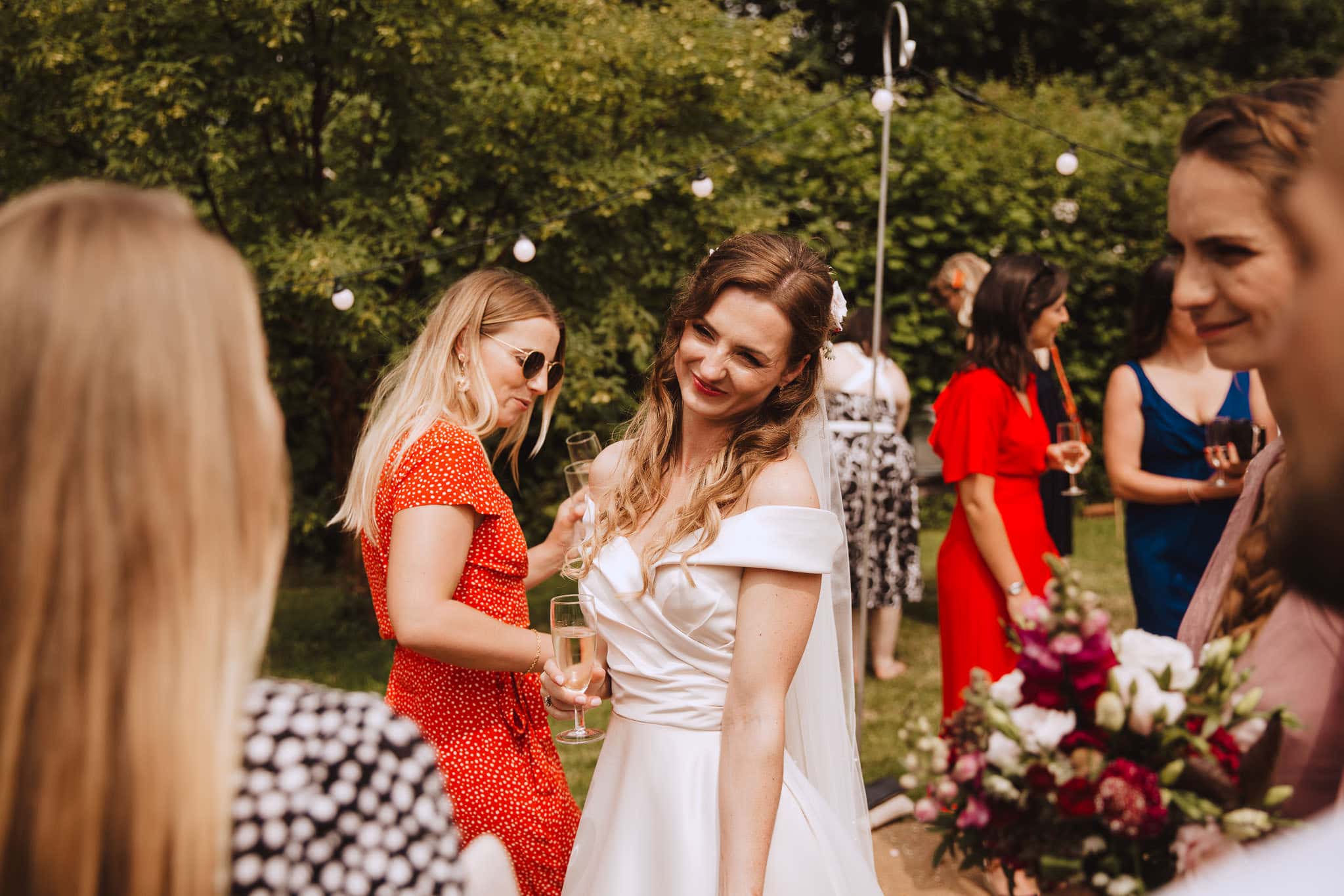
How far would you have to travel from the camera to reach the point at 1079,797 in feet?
4.07

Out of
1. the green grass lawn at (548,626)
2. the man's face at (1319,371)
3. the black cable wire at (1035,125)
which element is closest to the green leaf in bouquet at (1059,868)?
the man's face at (1319,371)

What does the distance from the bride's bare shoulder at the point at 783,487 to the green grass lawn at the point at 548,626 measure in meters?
3.11

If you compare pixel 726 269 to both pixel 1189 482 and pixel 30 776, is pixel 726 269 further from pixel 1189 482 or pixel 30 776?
pixel 1189 482

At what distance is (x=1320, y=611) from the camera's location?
1.30 metres

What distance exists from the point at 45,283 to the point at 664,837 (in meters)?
1.72

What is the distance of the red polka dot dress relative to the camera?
235cm

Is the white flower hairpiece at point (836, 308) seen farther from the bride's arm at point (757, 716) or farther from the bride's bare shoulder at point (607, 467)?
the bride's arm at point (757, 716)

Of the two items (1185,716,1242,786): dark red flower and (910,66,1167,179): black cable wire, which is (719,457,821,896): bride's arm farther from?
(910,66,1167,179): black cable wire

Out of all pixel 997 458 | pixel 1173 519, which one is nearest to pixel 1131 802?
pixel 1173 519

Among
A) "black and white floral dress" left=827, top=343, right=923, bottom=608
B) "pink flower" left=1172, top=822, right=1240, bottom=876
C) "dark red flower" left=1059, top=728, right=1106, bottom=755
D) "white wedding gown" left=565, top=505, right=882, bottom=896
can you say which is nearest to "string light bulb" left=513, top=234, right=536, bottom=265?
"black and white floral dress" left=827, top=343, right=923, bottom=608

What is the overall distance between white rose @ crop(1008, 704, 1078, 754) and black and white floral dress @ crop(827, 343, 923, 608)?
5.35m

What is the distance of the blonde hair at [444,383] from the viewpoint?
2.46 m

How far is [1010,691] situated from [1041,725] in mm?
75

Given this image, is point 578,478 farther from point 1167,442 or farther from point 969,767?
point 1167,442
